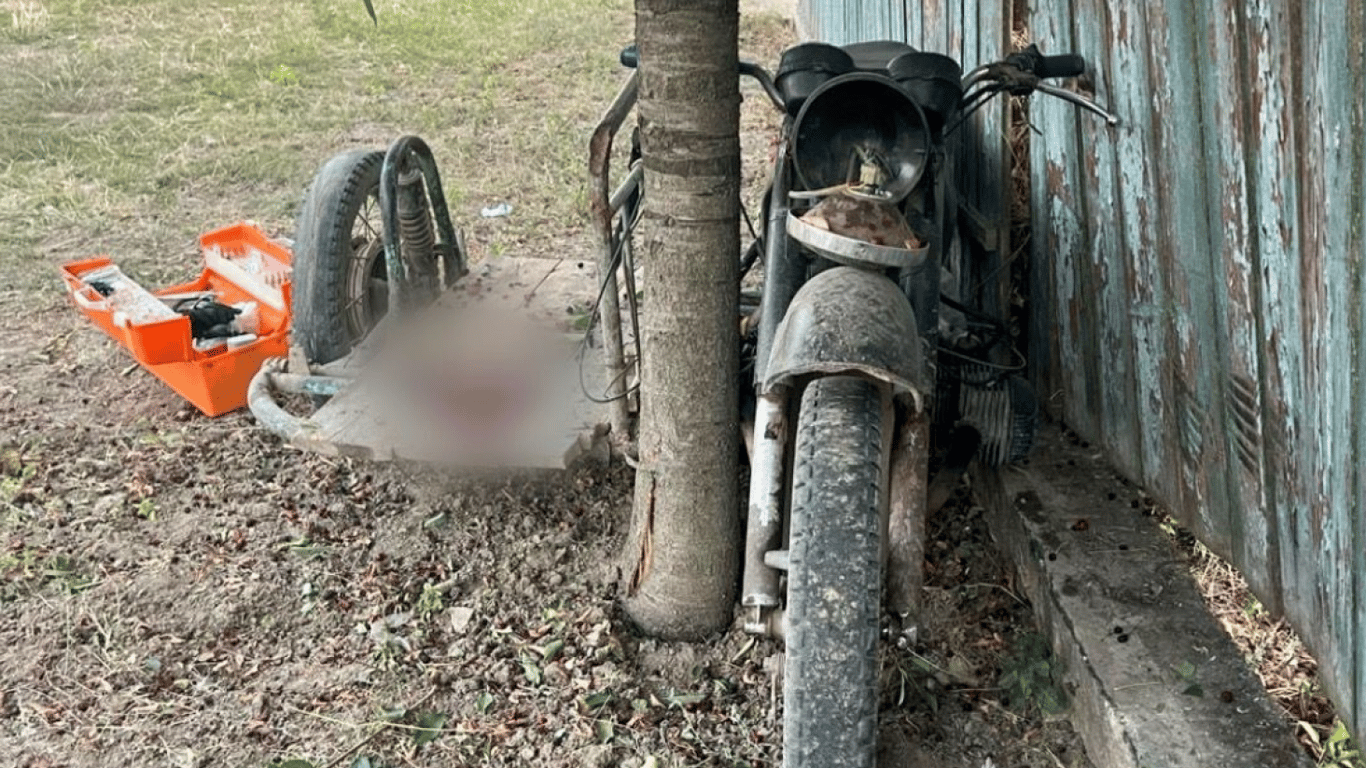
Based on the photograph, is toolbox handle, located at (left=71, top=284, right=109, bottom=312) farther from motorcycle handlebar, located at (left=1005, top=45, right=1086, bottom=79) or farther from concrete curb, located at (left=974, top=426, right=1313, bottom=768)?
motorcycle handlebar, located at (left=1005, top=45, right=1086, bottom=79)

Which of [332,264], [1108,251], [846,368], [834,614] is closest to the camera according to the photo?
[834,614]

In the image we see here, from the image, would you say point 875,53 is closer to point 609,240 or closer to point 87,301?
point 609,240

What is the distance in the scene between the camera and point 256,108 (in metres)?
9.51

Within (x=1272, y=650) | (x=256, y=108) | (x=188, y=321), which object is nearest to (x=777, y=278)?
(x=1272, y=650)

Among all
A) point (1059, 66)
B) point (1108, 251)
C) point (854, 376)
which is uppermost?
point (1059, 66)

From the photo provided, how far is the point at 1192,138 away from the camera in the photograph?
117 inches

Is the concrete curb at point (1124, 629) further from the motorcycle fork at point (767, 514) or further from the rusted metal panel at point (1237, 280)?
the motorcycle fork at point (767, 514)

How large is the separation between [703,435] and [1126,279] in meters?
1.21

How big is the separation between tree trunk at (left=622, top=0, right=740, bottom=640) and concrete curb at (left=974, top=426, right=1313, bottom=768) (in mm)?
851

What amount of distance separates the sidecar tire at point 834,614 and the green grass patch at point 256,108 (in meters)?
4.47

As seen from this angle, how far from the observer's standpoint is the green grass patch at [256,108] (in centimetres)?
729

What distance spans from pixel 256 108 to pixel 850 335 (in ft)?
25.9

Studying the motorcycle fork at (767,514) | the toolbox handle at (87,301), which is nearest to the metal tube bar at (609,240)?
the motorcycle fork at (767,514)

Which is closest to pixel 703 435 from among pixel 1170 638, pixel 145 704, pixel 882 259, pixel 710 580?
pixel 710 580
